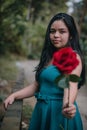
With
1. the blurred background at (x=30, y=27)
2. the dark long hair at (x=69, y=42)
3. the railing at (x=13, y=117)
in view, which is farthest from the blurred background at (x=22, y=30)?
the dark long hair at (x=69, y=42)

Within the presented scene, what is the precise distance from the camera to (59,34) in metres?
2.47

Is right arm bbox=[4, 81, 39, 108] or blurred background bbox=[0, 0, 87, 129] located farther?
blurred background bbox=[0, 0, 87, 129]

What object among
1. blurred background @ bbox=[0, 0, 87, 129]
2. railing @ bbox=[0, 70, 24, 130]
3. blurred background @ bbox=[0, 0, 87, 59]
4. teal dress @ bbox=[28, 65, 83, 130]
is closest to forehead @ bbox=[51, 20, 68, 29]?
teal dress @ bbox=[28, 65, 83, 130]

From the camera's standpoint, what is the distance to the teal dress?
2396 millimetres

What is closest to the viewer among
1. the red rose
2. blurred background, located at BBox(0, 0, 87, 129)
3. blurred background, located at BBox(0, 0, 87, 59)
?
the red rose

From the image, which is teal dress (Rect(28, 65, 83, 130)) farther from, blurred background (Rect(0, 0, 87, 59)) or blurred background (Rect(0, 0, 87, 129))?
blurred background (Rect(0, 0, 87, 59))

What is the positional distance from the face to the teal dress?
0.63 ft

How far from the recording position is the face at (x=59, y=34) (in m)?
2.47

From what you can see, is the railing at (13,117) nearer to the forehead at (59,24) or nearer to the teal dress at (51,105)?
the teal dress at (51,105)

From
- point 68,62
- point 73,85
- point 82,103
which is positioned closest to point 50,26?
point 73,85

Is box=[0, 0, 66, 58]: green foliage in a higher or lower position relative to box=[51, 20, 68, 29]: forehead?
higher

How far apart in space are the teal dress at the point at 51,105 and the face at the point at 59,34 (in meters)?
0.19

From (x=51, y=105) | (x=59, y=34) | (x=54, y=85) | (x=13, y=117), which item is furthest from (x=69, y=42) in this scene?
(x=13, y=117)

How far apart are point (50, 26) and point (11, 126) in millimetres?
783
